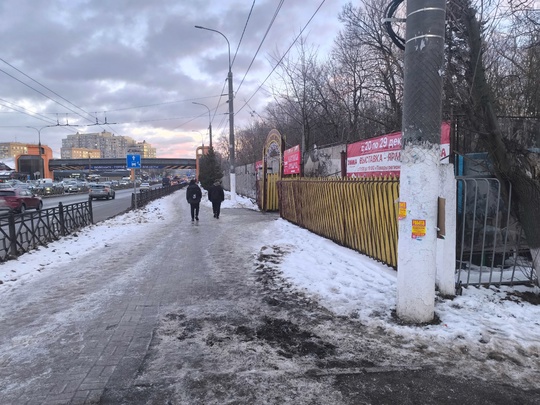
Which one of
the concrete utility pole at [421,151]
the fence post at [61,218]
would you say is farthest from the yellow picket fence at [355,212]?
the fence post at [61,218]

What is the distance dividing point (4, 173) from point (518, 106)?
84620mm

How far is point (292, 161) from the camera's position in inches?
634

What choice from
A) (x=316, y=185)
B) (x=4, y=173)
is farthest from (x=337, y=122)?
(x=4, y=173)

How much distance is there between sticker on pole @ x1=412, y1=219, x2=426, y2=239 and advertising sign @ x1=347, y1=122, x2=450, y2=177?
2326 millimetres

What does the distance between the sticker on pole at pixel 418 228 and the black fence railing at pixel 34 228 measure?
26.5 ft

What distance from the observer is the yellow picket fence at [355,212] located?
22.1ft

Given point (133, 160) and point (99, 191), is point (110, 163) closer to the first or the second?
point (99, 191)

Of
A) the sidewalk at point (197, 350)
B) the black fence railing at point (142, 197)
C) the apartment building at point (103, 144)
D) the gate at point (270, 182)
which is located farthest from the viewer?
the apartment building at point (103, 144)

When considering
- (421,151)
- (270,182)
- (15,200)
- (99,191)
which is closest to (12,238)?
(421,151)

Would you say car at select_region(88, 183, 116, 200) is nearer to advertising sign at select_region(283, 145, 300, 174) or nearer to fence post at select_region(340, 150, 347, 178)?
advertising sign at select_region(283, 145, 300, 174)

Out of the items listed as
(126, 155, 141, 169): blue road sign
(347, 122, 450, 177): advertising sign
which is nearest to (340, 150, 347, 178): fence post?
(347, 122, 450, 177): advertising sign

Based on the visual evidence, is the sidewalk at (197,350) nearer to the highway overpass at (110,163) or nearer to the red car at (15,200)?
the red car at (15,200)

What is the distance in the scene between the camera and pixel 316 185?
10953mm

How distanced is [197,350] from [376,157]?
6.34 m
